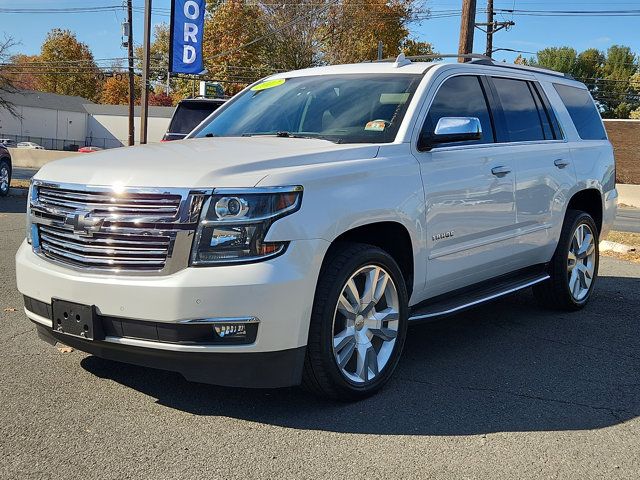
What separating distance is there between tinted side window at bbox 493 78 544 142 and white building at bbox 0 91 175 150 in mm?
60777

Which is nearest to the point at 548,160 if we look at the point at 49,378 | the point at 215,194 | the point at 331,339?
the point at 331,339

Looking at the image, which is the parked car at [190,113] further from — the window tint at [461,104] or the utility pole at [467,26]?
the window tint at [461,104]

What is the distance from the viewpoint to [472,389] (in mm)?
4156

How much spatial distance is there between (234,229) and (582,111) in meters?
4.53

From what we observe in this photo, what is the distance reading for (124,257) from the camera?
339 cm

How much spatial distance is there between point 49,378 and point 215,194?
5.61ft

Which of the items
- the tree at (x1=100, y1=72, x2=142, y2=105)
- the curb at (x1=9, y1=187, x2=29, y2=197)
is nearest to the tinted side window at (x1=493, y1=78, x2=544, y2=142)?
the curb at (x1=9, y1=187, x2=29, y2=197)

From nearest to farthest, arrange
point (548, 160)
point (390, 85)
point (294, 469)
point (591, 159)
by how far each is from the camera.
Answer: point (294, 469), point (390, 85), point (548, 160), point (591, 159)

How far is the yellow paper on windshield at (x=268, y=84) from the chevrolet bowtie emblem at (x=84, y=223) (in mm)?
2347

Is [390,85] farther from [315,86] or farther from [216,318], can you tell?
[216,318]

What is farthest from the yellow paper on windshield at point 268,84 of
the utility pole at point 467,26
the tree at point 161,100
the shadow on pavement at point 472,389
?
the tree at point 161,100

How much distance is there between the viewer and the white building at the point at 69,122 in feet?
217

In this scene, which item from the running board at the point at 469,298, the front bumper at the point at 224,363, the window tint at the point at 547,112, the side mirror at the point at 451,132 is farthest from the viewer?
the window tint at the point at 547,112

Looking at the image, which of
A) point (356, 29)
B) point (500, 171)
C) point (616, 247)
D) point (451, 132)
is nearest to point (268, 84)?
point (451, 132)
